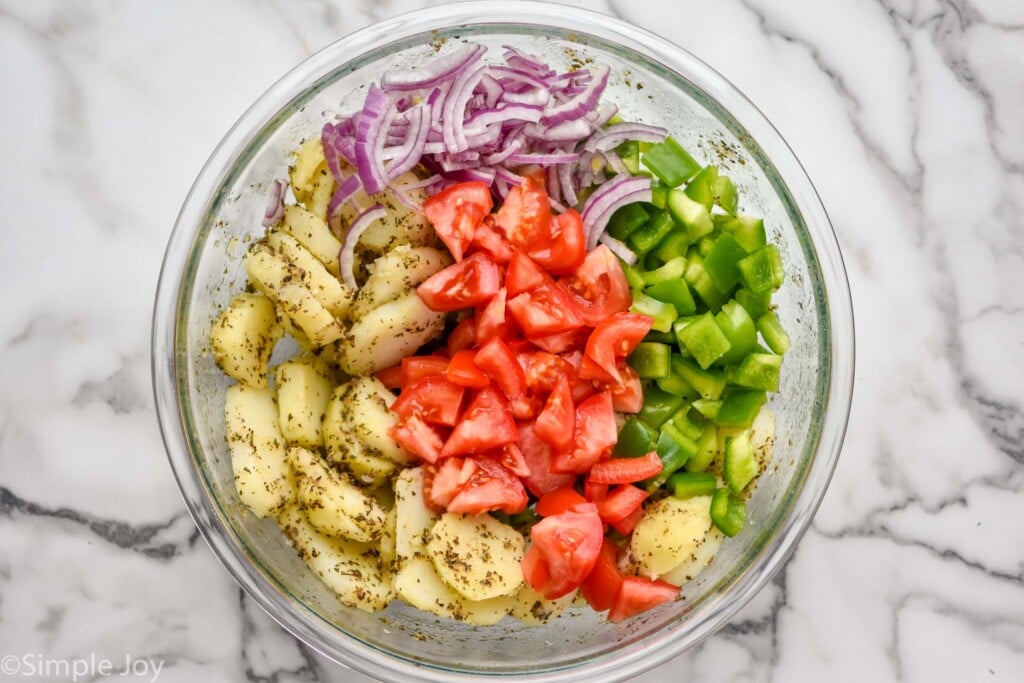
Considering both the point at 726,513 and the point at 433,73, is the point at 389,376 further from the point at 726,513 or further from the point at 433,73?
the point at 726,513

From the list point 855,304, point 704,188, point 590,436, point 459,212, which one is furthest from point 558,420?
point 855,304

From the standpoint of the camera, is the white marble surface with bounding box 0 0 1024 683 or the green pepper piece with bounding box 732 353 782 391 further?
the white marble surface with bounding box 0 0 1024 683

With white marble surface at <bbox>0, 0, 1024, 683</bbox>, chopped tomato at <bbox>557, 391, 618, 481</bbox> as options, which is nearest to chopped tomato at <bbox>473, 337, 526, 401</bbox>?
chopped tomato at <bbox>557, 391, 618, 481</bbox>

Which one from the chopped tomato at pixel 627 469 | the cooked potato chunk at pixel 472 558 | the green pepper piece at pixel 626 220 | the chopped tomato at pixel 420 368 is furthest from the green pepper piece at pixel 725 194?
the cooked potato chunk at pixel 472 558

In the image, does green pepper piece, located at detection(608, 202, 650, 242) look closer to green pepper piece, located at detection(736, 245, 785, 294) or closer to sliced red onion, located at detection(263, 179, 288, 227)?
green pepper piece, located at detection(736, 245, 785, 294)

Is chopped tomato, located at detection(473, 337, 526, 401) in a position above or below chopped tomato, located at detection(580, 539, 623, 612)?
above

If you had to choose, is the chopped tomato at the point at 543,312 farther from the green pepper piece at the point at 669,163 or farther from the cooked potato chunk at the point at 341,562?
the cooked potato chunk at the point at 341,562
